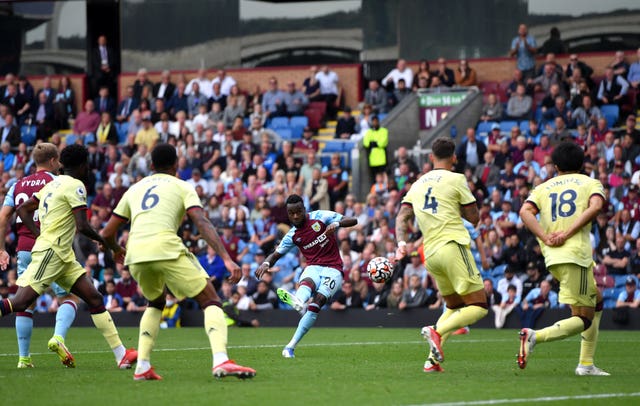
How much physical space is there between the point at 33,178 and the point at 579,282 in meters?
6.29

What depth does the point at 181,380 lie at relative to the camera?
10516 mm

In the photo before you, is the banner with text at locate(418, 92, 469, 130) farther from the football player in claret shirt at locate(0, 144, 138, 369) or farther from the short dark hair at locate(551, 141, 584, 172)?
the football player in claret shirt at locate(0, 144, 138, 369)

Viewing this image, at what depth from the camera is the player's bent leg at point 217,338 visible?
9.48 meters

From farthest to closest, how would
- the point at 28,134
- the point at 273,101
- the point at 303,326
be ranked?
1. the point at 28,134
2. the point at 273,101
3. the point at 303,326

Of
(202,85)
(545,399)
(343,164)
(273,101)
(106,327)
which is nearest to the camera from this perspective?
(545,399)

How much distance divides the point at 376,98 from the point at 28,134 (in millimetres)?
10478

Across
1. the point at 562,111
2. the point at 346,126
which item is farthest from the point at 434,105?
the point at 562,111

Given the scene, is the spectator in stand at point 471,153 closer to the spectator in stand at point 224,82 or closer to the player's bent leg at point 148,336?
the spectator in stand at point 224,82

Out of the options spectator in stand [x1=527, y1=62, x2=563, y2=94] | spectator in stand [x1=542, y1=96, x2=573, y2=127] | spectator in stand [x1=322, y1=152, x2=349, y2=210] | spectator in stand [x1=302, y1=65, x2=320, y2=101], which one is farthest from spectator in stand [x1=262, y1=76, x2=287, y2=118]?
spectator in stand [x1=542, y1=96, x2=573, y2=127]

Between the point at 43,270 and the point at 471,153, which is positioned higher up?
the point at 471,153

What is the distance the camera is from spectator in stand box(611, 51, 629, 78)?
25750 mm

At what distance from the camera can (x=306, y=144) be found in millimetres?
27797

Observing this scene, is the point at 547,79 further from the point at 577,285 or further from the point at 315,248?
the point at 577,285

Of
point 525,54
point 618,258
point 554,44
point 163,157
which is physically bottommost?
point 618,258
